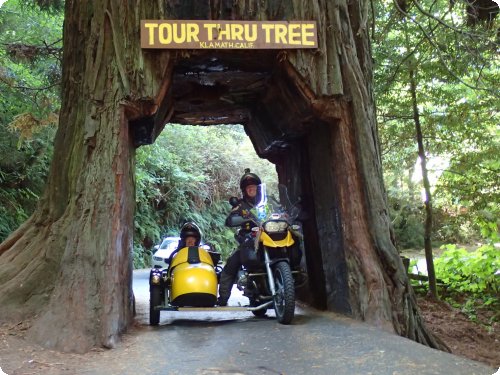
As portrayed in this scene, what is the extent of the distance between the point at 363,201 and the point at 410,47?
486 cm

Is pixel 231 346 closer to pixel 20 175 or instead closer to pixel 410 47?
pixel 410 47

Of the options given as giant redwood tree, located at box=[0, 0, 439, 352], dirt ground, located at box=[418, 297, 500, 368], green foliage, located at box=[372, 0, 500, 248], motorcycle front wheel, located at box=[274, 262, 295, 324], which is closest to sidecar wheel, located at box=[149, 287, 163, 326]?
giant redwood tree, located at box=[0, 0, 439, 352]

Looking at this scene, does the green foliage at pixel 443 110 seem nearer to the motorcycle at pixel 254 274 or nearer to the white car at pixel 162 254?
the motorcycle at pixel 254 274

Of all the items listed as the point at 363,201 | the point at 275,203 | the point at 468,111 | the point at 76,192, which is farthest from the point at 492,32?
the point at 76,192

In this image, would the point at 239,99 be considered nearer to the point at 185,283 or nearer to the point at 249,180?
the point at 249,180

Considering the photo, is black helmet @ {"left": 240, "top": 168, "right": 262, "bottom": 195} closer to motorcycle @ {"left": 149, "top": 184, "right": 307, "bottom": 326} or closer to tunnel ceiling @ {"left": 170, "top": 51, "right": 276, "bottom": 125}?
motorcycle @ {"left": 149, "top": 184, "right": 307, "bottom": 326}

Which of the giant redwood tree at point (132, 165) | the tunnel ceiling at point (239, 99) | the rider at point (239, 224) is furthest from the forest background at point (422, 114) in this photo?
the rider at point (239, 224)

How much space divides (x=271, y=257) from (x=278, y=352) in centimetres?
183

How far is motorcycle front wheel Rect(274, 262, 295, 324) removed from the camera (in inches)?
211

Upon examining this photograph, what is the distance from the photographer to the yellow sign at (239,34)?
18.0ft

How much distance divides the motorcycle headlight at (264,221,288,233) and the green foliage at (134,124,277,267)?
13.9m

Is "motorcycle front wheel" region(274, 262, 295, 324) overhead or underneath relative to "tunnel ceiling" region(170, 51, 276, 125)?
underneath

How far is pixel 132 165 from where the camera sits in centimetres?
662

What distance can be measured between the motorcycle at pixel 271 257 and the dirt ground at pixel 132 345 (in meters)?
1.61
